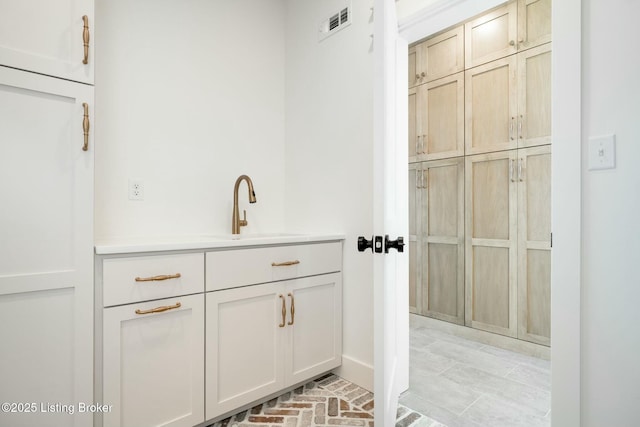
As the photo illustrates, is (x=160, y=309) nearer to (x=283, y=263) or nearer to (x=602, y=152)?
(x=283, y=263)

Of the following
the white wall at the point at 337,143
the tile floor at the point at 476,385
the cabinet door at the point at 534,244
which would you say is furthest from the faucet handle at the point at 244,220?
Result: the cabinet door at the point at 534,244

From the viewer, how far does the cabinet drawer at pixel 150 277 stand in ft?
4.47

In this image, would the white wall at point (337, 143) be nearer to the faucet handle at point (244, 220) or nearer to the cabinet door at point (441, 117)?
the faucet handle at point (244, 220)

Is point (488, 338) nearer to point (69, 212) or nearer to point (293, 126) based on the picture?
point (293, 126)

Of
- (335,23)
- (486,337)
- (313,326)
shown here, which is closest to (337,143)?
(335,23)

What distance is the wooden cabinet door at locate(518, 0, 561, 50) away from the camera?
244cm

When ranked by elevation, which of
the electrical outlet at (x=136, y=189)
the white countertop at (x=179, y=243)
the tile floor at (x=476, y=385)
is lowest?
the tile floor at (x=476, y=385)

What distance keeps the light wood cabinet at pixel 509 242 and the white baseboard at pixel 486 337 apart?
1.9 inches

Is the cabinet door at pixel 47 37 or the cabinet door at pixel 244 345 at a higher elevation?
the cabinet door at pixel 47 37

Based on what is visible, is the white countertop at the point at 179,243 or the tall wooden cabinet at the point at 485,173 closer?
the white countertop at the point at 179,243

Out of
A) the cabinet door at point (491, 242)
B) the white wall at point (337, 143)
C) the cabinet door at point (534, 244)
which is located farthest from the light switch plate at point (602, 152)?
the cabinet door at point (491, 242)

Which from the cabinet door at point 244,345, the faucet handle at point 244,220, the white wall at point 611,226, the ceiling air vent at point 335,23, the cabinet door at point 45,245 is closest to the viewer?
the white wall at point 611,226

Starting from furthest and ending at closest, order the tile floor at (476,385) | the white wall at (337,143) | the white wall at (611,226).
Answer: the white wall at (337,143) < the tile floor at (476,385) < the white wall at (611,226)

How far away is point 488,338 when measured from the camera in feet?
9.12
